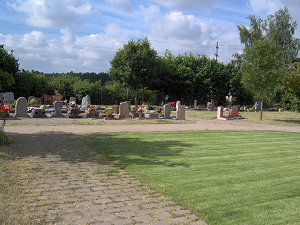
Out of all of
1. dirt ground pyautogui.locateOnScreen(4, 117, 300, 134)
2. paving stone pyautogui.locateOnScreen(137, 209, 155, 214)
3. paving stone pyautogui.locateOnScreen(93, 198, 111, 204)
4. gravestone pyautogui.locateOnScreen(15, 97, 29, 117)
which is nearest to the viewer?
paving stone pyautogui.locateOnScreen(137, 209, 155, 214)

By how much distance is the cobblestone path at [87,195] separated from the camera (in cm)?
342

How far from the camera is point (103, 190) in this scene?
4461mm

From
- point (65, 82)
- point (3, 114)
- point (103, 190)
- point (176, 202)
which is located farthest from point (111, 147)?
point (65, 82)

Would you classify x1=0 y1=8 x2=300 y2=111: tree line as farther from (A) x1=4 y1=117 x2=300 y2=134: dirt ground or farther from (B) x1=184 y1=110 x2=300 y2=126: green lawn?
(A) x1=4 y1=117 x2=300 y2=134: dirt ground

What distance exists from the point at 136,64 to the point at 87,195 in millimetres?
29769

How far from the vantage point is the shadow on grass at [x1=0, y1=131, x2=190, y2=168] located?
263 inches

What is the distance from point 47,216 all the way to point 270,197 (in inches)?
142

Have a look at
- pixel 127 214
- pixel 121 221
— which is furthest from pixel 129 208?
pixel 121 221

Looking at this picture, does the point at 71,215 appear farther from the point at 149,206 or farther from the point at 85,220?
the point at 149,206

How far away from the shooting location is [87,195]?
4.18m

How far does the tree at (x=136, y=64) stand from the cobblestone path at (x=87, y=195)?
2695 centimetres

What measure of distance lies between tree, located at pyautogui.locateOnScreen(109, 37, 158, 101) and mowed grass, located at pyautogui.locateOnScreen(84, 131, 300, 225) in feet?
79.3

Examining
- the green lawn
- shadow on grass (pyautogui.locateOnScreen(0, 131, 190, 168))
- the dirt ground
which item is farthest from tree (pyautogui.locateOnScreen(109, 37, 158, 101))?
shadow on grass (pyautogui.locateOnScreen(0, 131, 190, 168))

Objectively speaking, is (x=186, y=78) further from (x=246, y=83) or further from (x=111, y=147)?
(x=111, y=147)
